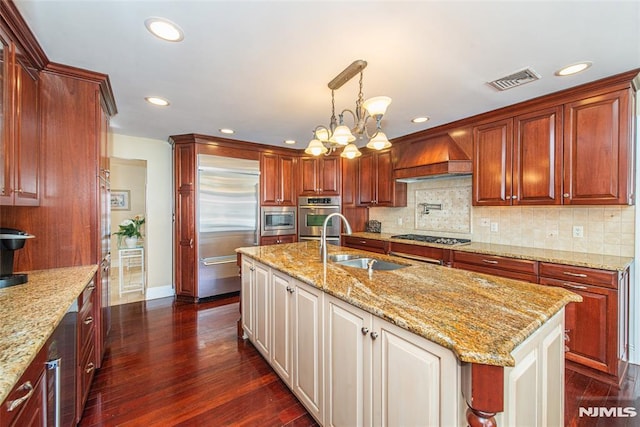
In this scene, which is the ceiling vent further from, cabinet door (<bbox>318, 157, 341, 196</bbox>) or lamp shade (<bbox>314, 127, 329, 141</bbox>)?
cabinet door (<bbox>318, 157, 341, 196</bbox>)

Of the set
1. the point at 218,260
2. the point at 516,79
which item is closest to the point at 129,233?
the point at 218,260

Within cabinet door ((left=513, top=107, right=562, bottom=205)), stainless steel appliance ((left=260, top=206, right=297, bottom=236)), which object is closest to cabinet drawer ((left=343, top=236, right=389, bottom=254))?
stainless steel appliance ((left=260, top=206, right=297, bottom=236))

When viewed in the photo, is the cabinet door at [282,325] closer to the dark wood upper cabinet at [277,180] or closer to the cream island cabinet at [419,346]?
the cream island cabinet at [419,346]

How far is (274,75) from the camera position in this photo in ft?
6.81

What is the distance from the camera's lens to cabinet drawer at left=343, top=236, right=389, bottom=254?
389 centimetres

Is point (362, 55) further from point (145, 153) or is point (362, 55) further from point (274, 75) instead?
point (145, 153)

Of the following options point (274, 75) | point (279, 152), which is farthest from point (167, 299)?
point (274, 75)

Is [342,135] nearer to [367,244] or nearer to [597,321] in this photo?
[597,321]

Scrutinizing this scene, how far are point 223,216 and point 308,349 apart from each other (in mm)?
2791

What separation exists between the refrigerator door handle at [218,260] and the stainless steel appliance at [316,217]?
1140 millimetres

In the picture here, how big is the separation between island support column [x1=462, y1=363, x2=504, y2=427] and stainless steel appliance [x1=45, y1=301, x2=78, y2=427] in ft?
5.05

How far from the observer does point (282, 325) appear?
1.97 meters

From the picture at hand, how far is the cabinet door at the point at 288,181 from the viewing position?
4562 millimetres

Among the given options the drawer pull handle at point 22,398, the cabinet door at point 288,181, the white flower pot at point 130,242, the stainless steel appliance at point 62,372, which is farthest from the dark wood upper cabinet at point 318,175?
the drawer pull handle at point 22,398
